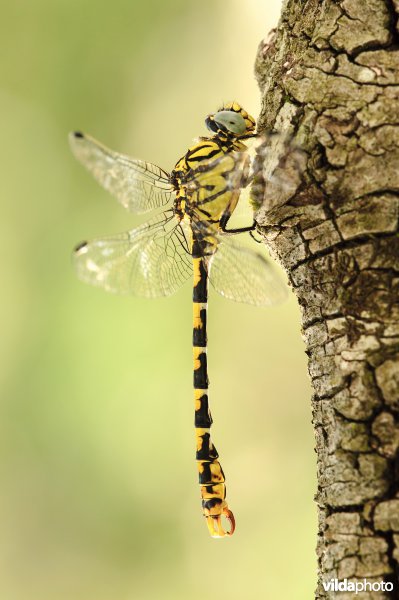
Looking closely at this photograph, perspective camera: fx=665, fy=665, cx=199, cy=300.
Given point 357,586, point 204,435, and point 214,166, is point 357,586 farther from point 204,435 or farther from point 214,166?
point 214,166

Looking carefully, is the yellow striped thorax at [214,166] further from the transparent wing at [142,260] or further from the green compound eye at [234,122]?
the transparent wing at [142,260]

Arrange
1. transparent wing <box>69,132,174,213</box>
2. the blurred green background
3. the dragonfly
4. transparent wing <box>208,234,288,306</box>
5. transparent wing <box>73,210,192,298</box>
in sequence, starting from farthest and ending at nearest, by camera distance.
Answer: the blurred green background → transparent wing <box>69,132,174,213</box> → transparent wing <box>73,210,192,298</box> → the dragonfly → transparent wing <box>208,234,288,306</box>

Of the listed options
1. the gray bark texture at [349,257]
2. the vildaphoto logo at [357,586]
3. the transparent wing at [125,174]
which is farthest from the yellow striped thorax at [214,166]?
the vildaphoto logo at [357,586]

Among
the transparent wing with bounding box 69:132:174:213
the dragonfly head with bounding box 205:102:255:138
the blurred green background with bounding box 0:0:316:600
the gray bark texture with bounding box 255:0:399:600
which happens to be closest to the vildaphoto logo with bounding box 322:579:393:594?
the gray bark texture with bounding box 255:0:399:600

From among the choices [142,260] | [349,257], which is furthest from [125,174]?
[349,257]

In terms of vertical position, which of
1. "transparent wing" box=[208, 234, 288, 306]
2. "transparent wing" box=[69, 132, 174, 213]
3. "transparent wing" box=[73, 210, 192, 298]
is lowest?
"transparent wing" box=[208, 234, 288, 306]

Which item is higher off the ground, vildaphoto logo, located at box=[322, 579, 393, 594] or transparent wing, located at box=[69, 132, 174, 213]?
transparent wing, located at box=[69, 132, 174, 213]

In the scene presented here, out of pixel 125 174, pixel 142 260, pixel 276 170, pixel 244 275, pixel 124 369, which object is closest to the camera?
pixel 276 170

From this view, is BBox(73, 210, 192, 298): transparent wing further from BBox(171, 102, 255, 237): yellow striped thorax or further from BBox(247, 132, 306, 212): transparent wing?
BBox(247, 132, 306, 212): transparent wing
